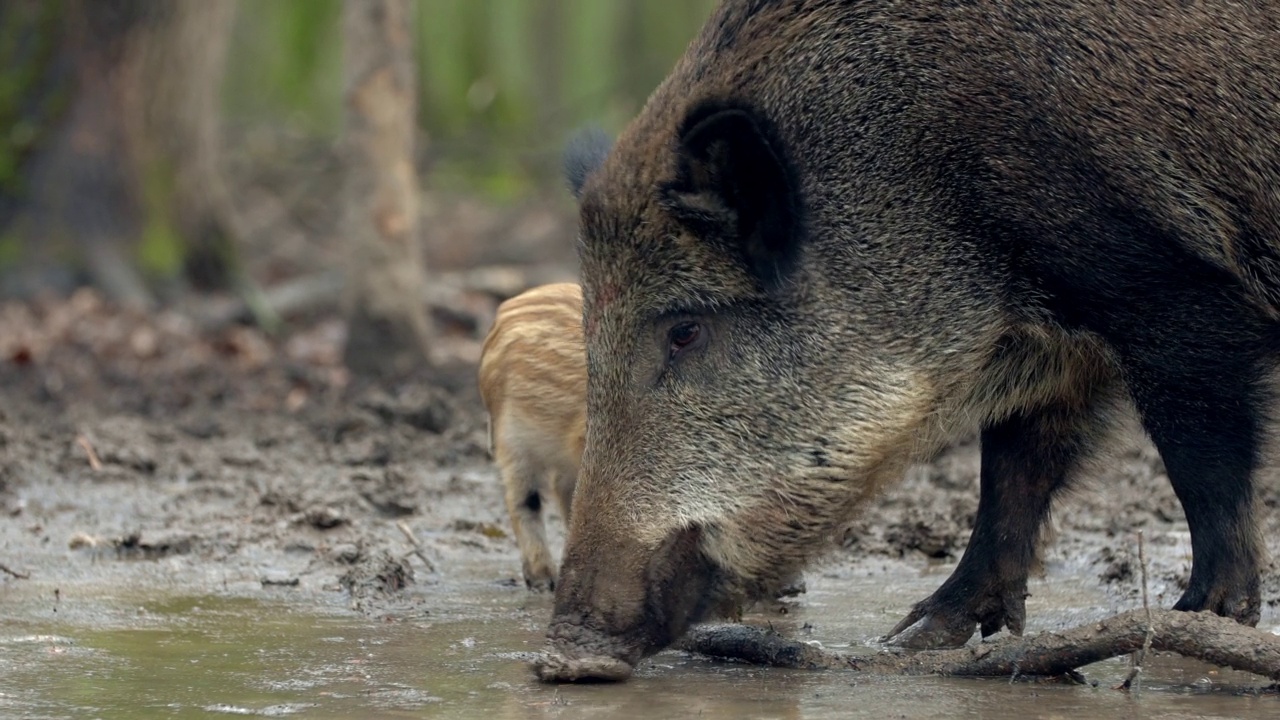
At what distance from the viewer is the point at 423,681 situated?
363 centimetres

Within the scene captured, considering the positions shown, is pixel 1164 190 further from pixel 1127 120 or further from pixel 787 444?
pixel 787 444

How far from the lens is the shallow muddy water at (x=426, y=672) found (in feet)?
11.0

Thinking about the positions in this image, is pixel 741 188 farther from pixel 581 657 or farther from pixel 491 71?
pixel 491 71

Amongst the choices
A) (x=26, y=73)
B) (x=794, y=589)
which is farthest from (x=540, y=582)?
(x=26, y=73)

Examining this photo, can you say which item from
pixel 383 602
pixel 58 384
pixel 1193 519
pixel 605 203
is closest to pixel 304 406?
pixel 58 384

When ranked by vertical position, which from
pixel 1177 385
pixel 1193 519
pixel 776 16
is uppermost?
pixel 776 16

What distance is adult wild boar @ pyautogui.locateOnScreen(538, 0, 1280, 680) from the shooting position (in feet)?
12.6

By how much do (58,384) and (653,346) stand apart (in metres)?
5.08

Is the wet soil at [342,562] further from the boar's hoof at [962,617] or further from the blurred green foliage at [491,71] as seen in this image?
the blurred green foliage at [491,71]

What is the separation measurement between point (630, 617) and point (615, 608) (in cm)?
4

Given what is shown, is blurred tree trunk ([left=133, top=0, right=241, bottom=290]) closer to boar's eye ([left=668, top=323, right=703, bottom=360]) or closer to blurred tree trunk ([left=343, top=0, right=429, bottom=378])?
blurred tree trunk ([left=343, top=0, right=429, bottom=378])

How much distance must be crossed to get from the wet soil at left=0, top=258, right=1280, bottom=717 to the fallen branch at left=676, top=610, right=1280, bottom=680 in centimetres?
7

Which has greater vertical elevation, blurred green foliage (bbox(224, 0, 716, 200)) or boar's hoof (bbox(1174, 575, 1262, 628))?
blurred green foliage (bbox(224, 0, 716, 200))

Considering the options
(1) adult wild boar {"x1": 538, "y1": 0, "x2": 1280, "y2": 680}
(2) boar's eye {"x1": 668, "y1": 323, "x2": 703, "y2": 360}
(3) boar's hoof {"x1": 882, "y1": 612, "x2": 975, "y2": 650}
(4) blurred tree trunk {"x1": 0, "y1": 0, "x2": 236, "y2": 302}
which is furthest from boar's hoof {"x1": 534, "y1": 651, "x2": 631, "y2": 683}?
(4) blurred tree trunk {"x1": 0, "y1": 0, "x2": 236, "y2": 302}
